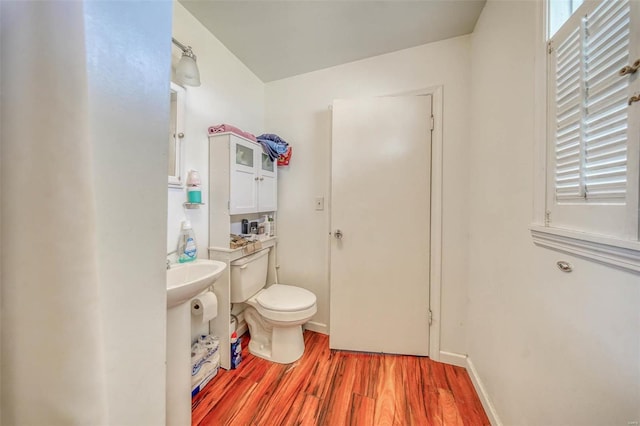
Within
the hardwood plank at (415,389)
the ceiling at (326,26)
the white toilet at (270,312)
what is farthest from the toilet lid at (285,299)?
the ceiling at (326,26)

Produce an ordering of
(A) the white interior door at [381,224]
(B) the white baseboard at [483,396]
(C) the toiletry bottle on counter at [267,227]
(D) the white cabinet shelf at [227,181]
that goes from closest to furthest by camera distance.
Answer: (B) the white baseboard at [483,396], (D) the white cabinet shelf at [227,181], (A) the white interior door at [381,224], (C) the toiletry bottle on counter at [267,227]

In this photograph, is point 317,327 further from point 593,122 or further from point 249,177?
point 593,122

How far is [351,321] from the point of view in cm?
164

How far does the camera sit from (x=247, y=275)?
1.55 meters

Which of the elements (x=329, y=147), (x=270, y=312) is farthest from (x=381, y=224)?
(x=270, y=312)

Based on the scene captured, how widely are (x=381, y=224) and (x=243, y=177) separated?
3.39 ft

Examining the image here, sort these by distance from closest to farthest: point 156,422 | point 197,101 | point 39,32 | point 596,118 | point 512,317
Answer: point 39,32 < point 156,422 < point 596,118 < point 512,317 < point 197,101

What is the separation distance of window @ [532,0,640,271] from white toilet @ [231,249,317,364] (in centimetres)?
134

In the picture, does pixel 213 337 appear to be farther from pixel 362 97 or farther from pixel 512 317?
pixel 362 97

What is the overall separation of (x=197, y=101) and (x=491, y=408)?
2351 mm

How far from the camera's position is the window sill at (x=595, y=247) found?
517 mm

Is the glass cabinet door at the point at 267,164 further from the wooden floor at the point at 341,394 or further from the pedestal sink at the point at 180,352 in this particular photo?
the wooden floor at the point at 341,394

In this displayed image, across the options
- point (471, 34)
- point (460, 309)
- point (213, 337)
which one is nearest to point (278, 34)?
point (471, 34)

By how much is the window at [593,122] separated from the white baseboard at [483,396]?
0.97m
